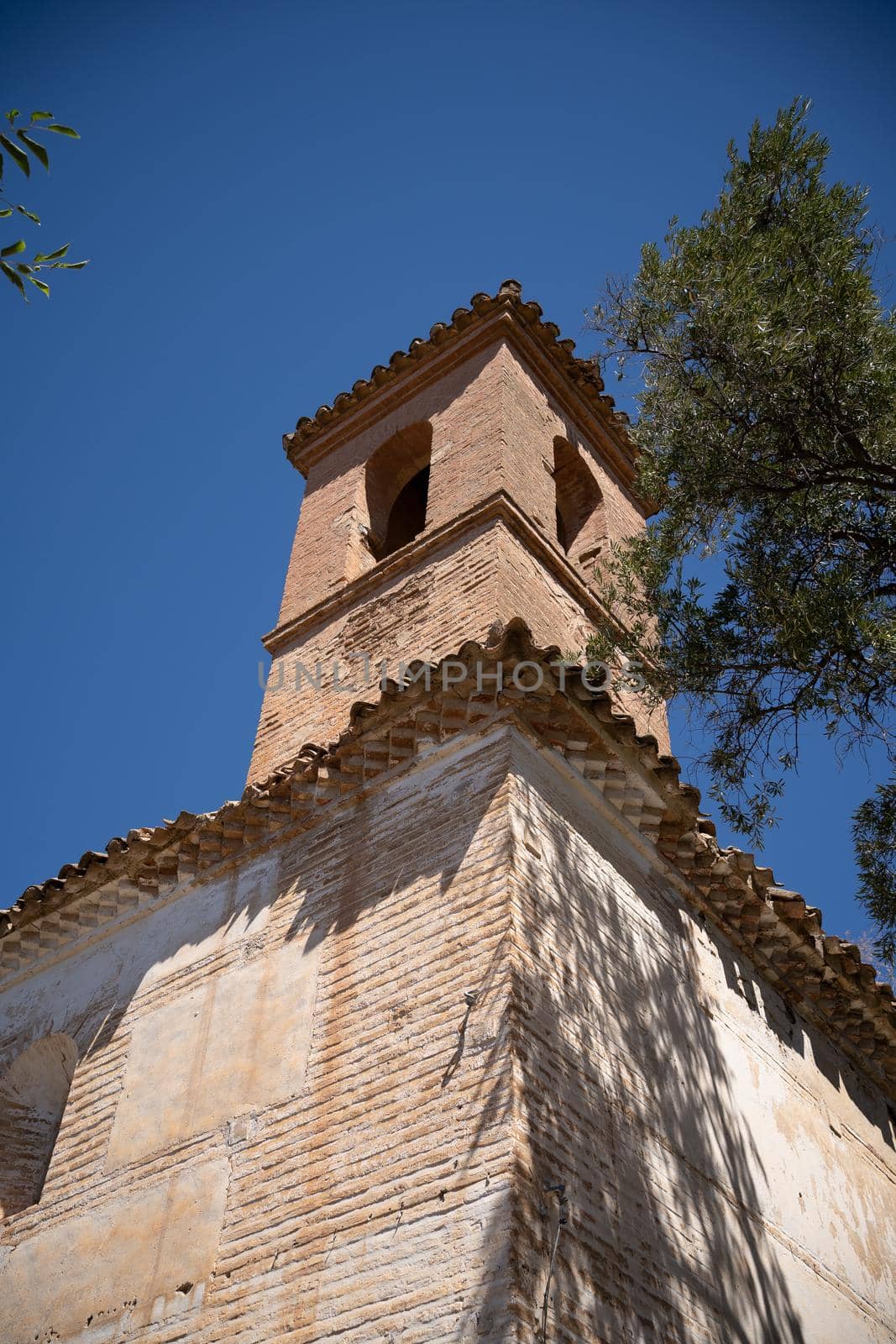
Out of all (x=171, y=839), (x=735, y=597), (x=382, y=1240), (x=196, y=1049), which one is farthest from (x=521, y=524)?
(x=382, y=1240)

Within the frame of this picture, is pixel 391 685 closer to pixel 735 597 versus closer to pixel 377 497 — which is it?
pixel 735 597

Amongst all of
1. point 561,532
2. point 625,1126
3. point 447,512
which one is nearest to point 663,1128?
point 625,1126

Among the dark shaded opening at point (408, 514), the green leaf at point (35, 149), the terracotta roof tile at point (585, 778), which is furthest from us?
the dark shaded opening at point (408, 514)

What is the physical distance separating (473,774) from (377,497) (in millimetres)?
5142

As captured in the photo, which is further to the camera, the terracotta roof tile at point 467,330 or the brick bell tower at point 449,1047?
the terracotta roof tile at point 467,330

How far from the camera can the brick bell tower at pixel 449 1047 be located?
4195 millimetres

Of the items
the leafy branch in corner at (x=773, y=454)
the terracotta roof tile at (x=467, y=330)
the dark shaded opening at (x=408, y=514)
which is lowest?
the leafy branch in corner at (x=773, y=454)

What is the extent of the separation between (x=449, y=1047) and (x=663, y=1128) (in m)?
1.21

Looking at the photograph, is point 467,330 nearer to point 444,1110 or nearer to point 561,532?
point 561,532

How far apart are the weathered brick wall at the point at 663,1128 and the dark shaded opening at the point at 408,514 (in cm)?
477

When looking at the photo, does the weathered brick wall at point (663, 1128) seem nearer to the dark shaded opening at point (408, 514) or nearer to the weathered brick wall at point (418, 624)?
the weathered brick wall at point (418, 624)

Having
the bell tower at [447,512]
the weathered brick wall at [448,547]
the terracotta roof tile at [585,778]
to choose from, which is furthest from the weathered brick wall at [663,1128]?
the weathered brick wall at [448,547]

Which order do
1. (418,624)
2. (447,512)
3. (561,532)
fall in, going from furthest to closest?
(561,532) < (447,512) < (418,624)

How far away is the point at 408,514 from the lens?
10539mm
